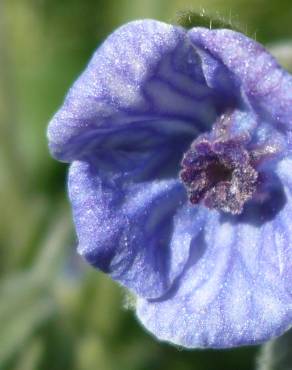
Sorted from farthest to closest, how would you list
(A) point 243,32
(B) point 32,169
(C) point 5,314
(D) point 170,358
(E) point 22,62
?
(E) point 22,62
(B) point 32,169
(D) point 170,358
(C) point 5,314
(A) point 243,32

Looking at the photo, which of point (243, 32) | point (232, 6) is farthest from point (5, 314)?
point (232, 6)

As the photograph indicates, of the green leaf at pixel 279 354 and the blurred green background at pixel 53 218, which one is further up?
the green leaf at pixel 279 354

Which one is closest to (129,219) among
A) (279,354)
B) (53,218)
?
(279,354)

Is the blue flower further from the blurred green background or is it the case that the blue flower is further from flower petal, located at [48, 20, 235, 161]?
the blurred green background

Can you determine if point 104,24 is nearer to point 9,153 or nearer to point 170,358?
point 9,153

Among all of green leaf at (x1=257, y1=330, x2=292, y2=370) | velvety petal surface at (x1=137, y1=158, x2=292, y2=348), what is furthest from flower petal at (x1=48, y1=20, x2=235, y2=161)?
green leaf at (x1=257, y1=330, x2=292, y2=370)

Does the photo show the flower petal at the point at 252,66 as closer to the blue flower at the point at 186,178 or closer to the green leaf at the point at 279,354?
the blue flower at the point at 186,178

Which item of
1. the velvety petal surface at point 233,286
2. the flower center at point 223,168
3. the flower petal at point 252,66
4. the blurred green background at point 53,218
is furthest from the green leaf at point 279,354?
the blurred green background at point 53,218
